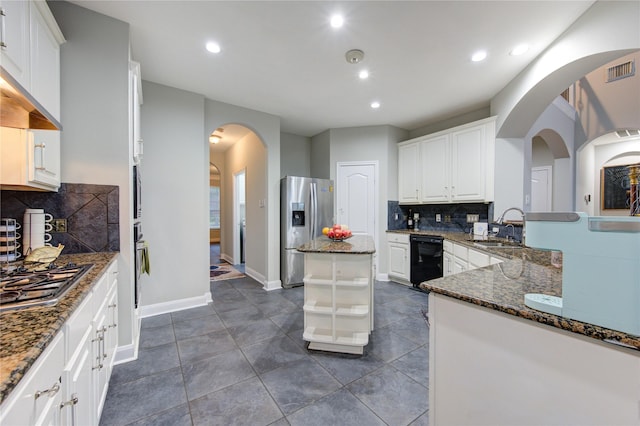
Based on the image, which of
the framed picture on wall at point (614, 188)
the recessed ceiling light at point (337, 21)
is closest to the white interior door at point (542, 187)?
the framed picture on wall at point (614, 188)

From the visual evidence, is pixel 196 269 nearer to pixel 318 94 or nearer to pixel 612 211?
pixel 318 94

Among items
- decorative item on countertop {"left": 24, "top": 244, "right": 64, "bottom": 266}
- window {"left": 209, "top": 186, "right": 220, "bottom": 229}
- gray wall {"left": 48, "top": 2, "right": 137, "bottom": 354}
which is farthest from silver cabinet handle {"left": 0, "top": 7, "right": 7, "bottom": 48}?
window {"left": 209, "top": 186, "right": 220, "bottom": 229}

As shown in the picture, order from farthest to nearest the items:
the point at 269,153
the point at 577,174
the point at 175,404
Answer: the point at 577,174
the point at 269,153
the point at 175,404

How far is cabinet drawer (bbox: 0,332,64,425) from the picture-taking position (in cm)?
54

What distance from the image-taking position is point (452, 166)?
3717 mm

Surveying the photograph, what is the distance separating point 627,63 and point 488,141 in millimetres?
2605

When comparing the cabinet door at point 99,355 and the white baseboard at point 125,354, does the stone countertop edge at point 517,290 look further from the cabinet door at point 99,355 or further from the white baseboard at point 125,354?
the white baseboard at point 125,354

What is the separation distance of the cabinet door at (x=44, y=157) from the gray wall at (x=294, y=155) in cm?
346

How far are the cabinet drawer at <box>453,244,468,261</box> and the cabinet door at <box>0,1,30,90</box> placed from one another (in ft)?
12.5

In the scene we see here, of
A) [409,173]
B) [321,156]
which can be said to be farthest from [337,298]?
[321,156]

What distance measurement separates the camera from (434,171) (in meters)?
3.96

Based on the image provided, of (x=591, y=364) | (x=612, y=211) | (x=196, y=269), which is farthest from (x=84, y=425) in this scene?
(x=612, y=211)

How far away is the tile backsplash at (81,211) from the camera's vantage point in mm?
1742

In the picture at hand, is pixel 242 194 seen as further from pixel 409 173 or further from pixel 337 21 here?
pixel 337 21
